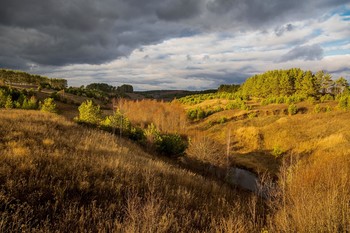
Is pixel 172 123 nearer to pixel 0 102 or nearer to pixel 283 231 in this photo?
pixel 0 102

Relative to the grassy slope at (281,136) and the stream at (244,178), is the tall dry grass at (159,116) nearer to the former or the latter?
the grassy slope at (281,136)

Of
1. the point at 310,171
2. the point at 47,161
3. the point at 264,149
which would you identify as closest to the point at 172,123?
the point at 264,149

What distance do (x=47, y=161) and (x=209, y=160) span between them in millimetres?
24097

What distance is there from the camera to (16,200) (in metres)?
5.88

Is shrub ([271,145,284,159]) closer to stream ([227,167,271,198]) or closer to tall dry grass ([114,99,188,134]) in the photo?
stream ([227,167,271,198])

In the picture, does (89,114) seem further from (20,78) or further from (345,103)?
(20,78)

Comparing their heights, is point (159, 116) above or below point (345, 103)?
below

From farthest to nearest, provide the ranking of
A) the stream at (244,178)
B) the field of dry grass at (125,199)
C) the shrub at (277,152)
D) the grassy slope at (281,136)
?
1. the shrub at (277,152)
2. the grassy slope at (281,136)
3. the stream at (244,178)
4. the field of dry grass at (125,199)

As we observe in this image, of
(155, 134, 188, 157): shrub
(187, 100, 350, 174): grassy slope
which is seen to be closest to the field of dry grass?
(155, 134, 188, 157): shrub

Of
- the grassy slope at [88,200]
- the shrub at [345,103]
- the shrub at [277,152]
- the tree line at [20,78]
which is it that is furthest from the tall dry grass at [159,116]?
the grassy slope at [88,200]

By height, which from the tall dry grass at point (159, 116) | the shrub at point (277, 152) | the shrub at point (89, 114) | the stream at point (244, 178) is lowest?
the stream at point (244, 178)

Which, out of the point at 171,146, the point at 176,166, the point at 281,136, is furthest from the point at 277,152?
the point at 176,166

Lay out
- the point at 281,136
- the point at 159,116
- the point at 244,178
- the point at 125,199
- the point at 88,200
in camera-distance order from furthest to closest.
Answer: the point at 159,116
the point at 281,136
the point at 244,178
the point at 125,199
the point at 88,200

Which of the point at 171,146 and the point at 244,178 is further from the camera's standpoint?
the point at 244,178
